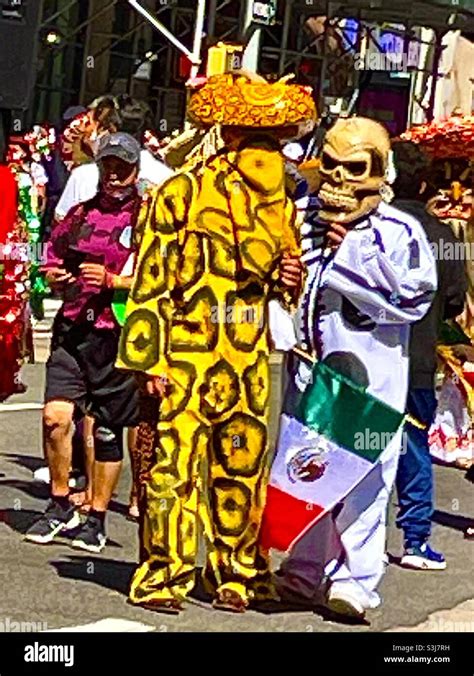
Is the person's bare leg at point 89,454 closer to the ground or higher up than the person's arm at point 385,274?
closer to the ground

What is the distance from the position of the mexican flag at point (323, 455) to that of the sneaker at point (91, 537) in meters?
1.20

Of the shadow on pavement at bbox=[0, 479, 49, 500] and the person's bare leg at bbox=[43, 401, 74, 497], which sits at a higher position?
the person's bare leg at bbox=[43, 401, 74, 497]

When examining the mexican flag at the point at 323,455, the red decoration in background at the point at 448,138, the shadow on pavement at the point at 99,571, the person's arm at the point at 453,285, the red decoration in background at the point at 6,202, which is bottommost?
the shadow on pavement at the point at 99,571

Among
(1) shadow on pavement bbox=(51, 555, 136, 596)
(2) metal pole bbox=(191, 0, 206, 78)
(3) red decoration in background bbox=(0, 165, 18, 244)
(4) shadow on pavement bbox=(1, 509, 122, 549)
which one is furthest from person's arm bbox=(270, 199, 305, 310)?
(2) metal pole bbox=(191, 0, 206, 78)

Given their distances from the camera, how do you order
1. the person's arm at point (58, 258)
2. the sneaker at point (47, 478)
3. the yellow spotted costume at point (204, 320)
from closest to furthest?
the yellow spotted costume at point (204, 320) → the person's arm at point (58, 258) → the sneaker at point (47, 478)

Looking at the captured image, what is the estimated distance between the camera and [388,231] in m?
6.73

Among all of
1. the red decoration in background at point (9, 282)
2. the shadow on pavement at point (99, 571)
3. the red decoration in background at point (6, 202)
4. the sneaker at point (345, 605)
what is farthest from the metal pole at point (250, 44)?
the sneaker at point (345, 605)

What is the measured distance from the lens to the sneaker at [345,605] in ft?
22.1

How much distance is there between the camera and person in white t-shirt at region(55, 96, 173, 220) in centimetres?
855

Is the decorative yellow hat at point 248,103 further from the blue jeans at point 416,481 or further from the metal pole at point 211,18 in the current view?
the metal pole at point 211,18

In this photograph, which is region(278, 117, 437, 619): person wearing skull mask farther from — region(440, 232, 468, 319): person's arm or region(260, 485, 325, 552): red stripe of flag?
region(440, 232, 468, 319): person's arm

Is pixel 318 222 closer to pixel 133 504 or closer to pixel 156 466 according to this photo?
pixel 156 466

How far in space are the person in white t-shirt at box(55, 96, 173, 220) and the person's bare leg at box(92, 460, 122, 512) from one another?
1.15m

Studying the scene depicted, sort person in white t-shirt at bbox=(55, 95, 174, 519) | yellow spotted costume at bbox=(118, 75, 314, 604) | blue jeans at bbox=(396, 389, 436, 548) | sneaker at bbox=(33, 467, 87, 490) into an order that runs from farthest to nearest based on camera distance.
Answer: sneaker at bbox=(33, 467, 87, 490), person in white t-shirt at bbox=(55, 95, 174, 519), blue jeans at bbox=(396, 389, 436, 548), yellow spotted costume at bbox=(118, 75, 314, 604)
